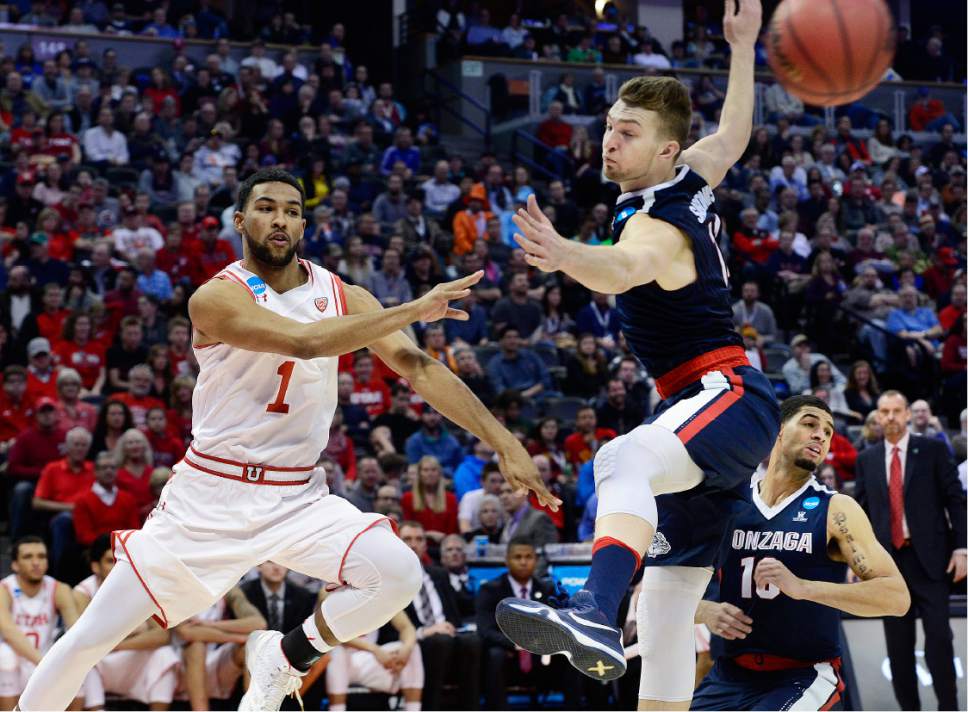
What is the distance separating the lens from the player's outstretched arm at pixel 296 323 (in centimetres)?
461

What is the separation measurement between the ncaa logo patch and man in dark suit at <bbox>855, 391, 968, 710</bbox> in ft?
17.7

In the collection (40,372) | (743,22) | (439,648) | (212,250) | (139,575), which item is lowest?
(439,648)

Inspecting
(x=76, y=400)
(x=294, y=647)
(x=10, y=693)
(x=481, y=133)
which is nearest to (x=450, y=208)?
(x=481, y=133)

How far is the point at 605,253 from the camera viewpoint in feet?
13.3

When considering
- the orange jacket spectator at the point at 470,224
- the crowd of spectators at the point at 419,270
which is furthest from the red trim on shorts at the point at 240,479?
the orange jacket spectator at the point at 470,224

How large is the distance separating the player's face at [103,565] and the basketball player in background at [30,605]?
0.71 ft

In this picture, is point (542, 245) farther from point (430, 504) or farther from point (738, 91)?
point (430, 504)

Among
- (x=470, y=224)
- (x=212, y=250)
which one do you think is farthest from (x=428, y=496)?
(x=470, y=224)

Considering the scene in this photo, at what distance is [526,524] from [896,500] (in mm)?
2837

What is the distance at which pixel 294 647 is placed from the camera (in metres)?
5.23

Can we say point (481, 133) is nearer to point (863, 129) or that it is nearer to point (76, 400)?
point (863, 129)

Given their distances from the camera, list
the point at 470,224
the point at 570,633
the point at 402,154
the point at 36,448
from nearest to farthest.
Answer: the point at 570,633, the point at 36,448, the point at 470,224, the point at 402,154

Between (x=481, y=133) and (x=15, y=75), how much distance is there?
687 centimetres

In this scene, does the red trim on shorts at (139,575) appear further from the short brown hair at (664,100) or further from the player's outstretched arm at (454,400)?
the short brown hair at (664,100)
